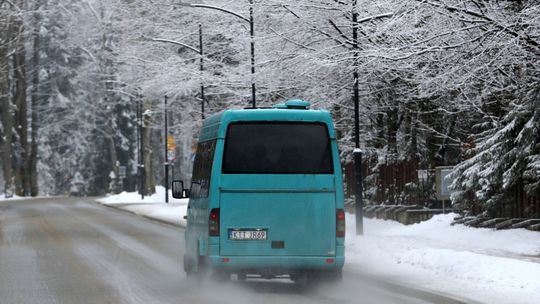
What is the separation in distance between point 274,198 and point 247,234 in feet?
2.04

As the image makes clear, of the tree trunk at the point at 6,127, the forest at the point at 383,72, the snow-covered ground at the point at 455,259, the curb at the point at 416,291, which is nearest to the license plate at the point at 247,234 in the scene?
the curb at the point at 416,291

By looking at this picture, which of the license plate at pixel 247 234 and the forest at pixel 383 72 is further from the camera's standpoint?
the forest at pixel 383 72

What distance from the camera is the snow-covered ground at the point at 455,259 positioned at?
1439 cm

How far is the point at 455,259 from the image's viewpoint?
17.0 metres

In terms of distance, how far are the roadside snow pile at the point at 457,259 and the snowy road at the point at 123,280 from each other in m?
0.82

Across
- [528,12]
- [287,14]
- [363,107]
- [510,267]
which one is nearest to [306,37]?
[287,14]

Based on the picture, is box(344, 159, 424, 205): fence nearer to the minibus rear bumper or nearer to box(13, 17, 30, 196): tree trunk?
the minibus rear bumper

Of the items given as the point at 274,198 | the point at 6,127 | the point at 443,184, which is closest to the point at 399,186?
the point at 443,184

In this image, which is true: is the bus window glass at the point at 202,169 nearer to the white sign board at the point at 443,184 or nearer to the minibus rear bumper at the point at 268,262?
the minibus rear bumper at the point at 268,262

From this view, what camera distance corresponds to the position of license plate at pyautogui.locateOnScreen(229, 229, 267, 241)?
14188 mm

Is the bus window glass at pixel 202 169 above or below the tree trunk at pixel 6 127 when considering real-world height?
below

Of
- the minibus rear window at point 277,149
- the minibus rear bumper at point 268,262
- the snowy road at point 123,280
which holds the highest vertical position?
the minibus rear window at point 277,149

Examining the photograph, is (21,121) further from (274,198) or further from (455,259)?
(274,198)

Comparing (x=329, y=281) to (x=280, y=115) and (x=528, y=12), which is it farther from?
(x=528, y=12)
